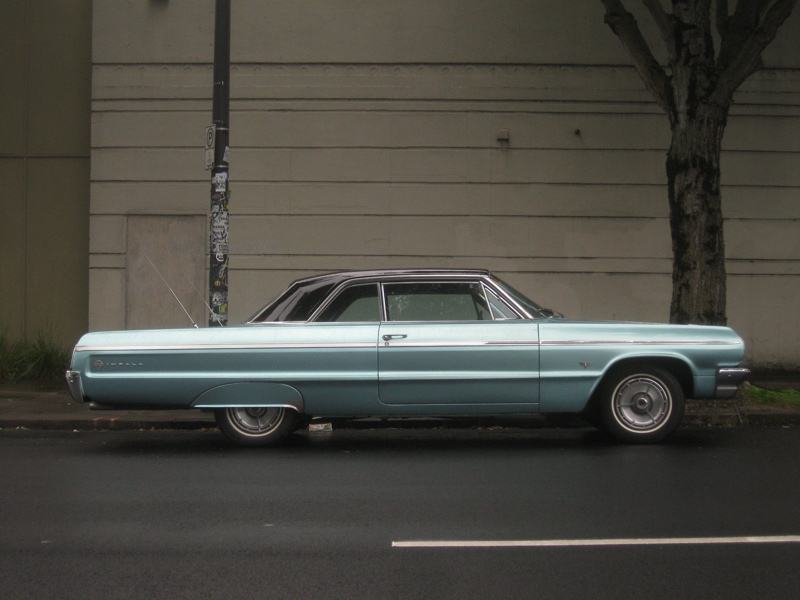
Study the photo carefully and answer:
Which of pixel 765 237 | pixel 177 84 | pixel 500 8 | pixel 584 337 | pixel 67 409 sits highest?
pixel 500 8

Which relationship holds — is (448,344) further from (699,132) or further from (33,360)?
(33,360)

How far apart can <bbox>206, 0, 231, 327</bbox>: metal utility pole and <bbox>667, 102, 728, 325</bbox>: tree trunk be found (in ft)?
15.6

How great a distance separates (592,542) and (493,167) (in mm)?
9037

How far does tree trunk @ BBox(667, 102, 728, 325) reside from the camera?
9.63 metres

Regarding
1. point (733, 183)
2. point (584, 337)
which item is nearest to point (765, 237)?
point (733, 183)

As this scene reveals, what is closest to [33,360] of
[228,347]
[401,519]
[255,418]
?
[255,418]

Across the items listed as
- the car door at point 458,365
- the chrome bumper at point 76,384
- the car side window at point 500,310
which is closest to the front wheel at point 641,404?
the car door at point 458,365

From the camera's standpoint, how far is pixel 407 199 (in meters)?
13.1

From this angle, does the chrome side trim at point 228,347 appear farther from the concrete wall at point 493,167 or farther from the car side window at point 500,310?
the concrete wall at point 493,167

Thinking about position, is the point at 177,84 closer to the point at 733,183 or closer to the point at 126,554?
the point at 733,183

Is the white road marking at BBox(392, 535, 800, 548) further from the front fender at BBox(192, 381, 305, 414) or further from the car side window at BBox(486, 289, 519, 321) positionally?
the car side window at BBox(486, 289, 519, 321)

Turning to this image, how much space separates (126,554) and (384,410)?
10.5ft

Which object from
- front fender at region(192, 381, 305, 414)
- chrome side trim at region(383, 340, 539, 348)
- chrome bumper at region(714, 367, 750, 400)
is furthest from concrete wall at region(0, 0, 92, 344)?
chrome bumper at region(714, 367, 750, 400)

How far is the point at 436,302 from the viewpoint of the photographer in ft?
25.1
